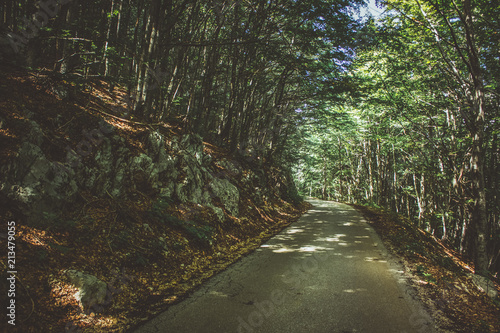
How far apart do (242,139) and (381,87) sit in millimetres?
6949

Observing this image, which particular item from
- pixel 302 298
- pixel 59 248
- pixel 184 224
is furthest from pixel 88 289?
pixel 302 298

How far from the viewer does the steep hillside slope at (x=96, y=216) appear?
317 cm

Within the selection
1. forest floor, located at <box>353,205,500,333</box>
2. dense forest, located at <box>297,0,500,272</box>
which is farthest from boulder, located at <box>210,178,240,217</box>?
dense forest, located at <box>297,0,500,272</box>

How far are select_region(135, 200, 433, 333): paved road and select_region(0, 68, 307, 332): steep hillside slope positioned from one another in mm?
544

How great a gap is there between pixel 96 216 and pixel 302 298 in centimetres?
410

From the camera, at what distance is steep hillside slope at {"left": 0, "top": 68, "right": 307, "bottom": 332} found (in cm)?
317

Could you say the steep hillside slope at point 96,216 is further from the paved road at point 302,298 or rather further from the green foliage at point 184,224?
the paved road at point 302,298

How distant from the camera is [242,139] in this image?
12.8m

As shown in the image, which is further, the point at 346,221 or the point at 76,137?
the point at 346,221

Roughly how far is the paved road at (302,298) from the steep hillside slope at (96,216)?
0.54 meters

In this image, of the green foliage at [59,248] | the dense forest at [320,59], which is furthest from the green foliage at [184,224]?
the dense forest at [320,59]

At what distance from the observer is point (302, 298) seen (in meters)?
3.97

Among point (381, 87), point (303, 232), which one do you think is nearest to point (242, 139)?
point (303, 232)

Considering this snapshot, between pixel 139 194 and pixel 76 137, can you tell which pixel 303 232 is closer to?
pixel 139 194
